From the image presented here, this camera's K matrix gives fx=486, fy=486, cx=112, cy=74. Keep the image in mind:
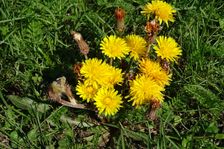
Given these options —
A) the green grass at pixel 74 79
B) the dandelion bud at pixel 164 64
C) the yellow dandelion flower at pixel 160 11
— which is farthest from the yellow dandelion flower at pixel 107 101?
the yellow dandelion flower at pixel 160 11

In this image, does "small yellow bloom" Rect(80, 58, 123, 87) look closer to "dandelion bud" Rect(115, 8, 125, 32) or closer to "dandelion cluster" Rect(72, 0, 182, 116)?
"dandelion cluster" Rect(72, 0, 182, 116)

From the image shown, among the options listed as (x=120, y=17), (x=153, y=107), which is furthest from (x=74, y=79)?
(x=153, y=107)

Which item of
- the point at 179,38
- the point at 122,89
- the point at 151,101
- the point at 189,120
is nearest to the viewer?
the point at 151,101

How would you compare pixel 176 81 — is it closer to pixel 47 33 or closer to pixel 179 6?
pixel 179 6

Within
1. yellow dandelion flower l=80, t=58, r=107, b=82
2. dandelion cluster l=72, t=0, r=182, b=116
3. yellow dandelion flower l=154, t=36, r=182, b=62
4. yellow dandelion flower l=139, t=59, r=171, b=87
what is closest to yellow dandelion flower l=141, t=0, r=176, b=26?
dandelion cluster l=72, t=0, r=182, b=116

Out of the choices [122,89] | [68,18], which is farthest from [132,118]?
[68,18]

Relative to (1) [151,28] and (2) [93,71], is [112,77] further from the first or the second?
(1) [151,28]
